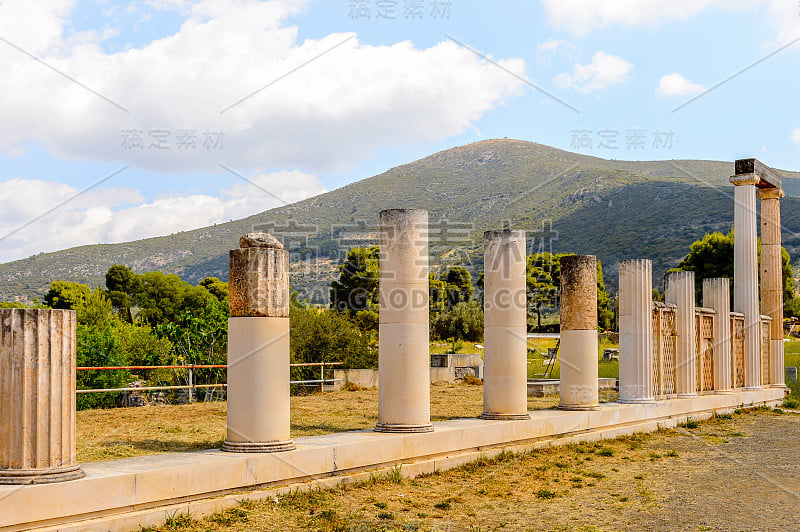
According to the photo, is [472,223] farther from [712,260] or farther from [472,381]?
[472,381]

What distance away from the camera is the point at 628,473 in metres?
12.2

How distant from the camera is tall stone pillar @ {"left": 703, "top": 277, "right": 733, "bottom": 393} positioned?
870 inches

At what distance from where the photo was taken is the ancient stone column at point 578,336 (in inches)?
625

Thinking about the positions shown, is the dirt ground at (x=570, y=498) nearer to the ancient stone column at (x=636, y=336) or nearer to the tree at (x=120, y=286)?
the ancient stone column at (x=636, y=336)

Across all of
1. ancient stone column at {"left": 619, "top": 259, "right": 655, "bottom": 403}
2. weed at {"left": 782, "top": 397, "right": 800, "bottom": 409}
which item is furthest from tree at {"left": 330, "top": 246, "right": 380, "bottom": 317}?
ancient stone column at {"left": 619, "top": 259, "right": 655, "bottom": 403}

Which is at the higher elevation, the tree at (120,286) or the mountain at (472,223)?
the mountain at (472,223)

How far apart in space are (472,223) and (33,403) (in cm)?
7110

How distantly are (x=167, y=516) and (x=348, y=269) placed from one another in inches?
1859

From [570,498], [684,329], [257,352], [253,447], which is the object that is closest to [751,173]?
[684,329]

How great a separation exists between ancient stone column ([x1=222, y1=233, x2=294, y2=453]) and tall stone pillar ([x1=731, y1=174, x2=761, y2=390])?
62.2ft

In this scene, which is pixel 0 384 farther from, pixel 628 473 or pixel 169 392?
pixel 169 392

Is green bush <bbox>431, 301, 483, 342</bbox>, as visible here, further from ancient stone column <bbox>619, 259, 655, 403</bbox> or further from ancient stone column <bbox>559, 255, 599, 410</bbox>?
ancient stone column <bbox>559, 255, 599, 410</bbox>

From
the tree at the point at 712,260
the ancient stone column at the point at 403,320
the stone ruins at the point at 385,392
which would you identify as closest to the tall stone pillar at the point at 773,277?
the stone ruins at the point at 385,392

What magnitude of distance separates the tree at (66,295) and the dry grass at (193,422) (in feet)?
105
